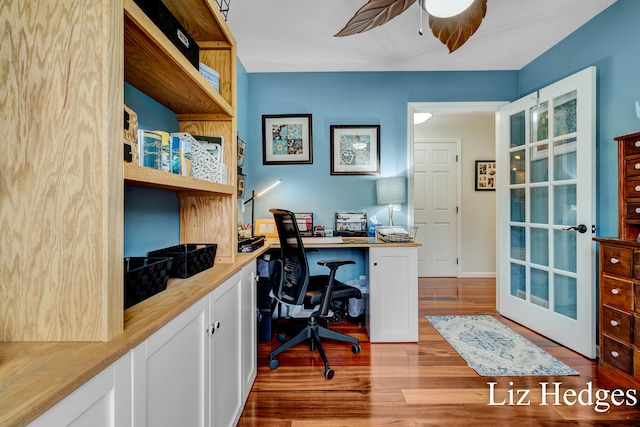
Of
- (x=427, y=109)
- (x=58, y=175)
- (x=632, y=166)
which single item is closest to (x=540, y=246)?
(x=632, y=166)

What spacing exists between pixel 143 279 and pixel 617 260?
2339mm

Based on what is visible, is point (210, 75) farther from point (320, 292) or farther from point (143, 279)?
point (320, 292)

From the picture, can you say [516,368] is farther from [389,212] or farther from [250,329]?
[250,329]

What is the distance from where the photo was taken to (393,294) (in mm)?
2426

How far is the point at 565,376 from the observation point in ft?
6.29

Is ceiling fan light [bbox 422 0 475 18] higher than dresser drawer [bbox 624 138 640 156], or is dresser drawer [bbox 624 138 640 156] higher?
ceiling fan light [bbox 422 0 475 18]

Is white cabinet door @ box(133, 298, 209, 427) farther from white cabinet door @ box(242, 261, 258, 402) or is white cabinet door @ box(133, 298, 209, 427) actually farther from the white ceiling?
the white ceiling

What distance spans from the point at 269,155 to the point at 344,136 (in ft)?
2.56

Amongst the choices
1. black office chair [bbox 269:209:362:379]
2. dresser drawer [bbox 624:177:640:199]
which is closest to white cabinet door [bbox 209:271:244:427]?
black office chair [bbox 269:209:362:379]

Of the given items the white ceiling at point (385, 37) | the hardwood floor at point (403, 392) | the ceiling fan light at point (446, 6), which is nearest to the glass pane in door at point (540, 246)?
the hardwood floor at point (403, 392)

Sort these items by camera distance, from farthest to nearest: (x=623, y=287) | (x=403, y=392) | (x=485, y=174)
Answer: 1. (x=485, y=174)
2. (x=403, y=392)
3. (x=623, y=287)

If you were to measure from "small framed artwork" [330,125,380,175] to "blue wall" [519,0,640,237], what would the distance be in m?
1.68

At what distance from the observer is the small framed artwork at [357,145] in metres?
3.01

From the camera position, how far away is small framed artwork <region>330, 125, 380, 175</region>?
3.01 m
